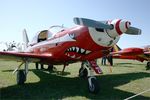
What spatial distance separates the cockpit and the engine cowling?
299cm

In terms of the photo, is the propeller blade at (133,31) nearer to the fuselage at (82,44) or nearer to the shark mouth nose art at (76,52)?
the fuselage at (82,44)

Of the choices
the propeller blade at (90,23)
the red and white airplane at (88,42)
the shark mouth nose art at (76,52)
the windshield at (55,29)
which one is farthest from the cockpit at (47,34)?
the propeller blade at (90,23)

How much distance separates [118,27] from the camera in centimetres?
814

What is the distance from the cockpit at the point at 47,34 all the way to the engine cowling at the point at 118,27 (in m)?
2.99

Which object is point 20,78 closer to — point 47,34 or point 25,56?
point 25,56

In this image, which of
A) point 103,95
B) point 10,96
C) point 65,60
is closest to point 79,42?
point 65,60

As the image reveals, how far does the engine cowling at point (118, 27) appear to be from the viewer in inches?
318

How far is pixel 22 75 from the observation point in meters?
10.6

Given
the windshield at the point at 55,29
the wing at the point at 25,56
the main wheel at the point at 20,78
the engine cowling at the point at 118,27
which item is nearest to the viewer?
the engine cowling at the point at 118,27

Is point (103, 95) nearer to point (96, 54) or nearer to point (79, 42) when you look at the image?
point (96, 54)

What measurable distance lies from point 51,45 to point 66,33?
1377 millimetres

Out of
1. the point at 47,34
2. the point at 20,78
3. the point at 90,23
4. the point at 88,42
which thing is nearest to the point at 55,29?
the point at 47,34

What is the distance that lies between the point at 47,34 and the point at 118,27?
14.9 ft

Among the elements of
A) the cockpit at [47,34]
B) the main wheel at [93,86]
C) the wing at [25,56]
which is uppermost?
the cockpit at [47,34]
